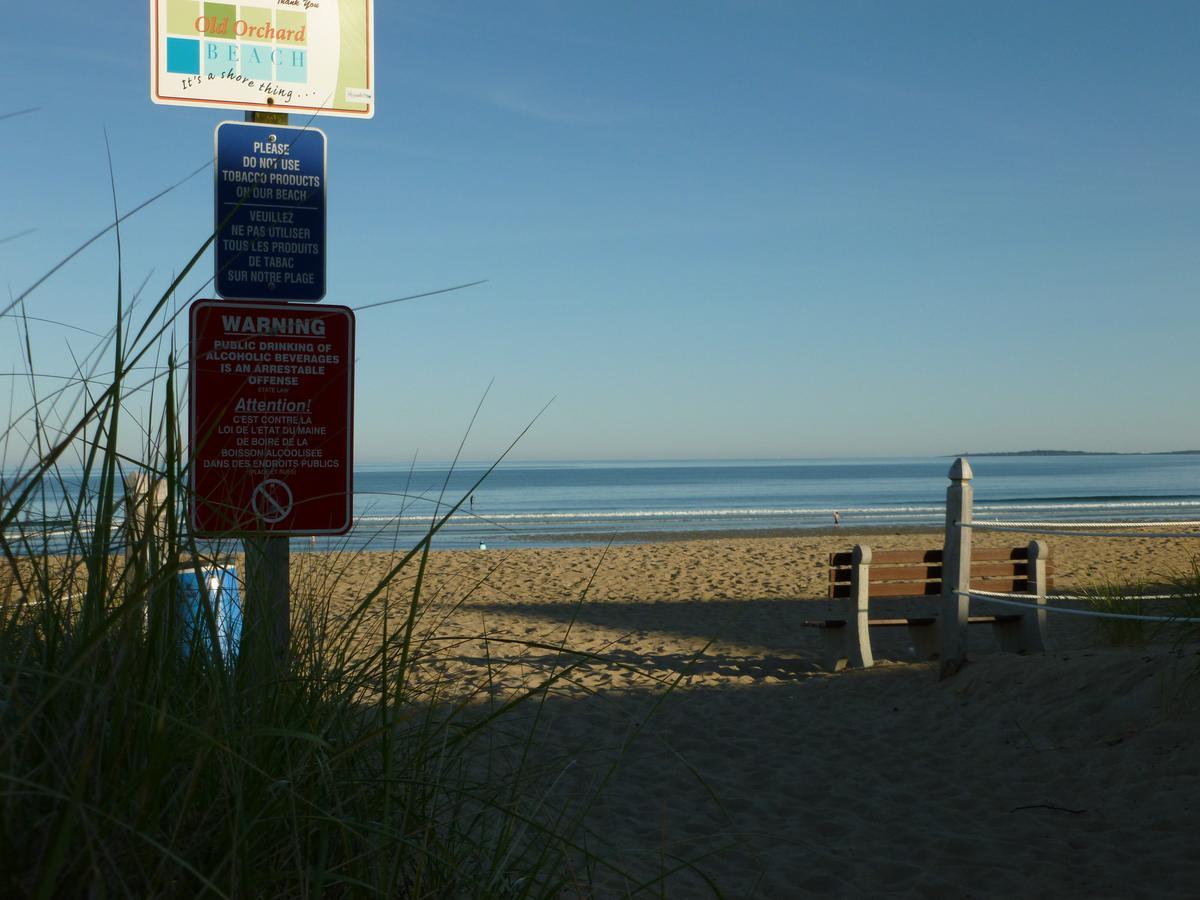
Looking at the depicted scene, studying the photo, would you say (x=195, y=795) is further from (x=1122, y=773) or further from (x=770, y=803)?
(x=1122, y=773)

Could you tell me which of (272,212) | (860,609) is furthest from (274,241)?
(860,609)

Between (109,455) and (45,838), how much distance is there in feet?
1.89

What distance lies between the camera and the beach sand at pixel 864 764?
3305 millimetres

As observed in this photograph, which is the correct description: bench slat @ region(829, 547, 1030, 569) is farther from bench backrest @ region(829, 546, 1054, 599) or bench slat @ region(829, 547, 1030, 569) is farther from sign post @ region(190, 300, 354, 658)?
sign post @ region(190, 300, 354, 658)

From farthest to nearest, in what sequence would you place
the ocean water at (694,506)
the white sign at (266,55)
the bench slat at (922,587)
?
the ocean water at (694,506)
the bench slat at (922,587)
the white sign at (266,55)

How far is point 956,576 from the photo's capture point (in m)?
6.51

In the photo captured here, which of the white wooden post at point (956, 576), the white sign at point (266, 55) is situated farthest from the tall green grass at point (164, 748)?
the white wooden post at point (956, 576)

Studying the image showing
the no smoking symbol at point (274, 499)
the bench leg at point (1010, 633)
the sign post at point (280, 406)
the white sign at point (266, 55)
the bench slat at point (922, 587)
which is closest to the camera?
the no smoking symbol at point (274, 499)

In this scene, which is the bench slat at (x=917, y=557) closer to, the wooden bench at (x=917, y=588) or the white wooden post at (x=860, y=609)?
the wooden bench at (x=917, y=588)

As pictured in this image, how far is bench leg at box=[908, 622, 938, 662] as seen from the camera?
7.54 m

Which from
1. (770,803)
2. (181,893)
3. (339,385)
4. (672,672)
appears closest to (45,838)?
(181,893)

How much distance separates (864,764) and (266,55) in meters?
4.16

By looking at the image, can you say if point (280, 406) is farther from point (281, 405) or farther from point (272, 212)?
point (272, 212)

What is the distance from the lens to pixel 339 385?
3293 millimetres
